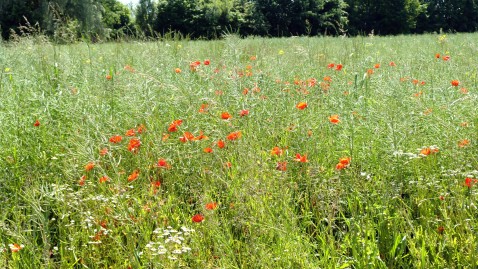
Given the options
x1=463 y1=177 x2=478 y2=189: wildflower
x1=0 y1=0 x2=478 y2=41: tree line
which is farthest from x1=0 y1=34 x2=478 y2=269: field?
x1=0 y1=0 x2=478 y2=41: tree line

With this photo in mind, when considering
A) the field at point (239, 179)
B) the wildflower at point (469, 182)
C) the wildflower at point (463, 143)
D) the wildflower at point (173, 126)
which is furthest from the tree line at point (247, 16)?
the wildflower at point (469, 182)

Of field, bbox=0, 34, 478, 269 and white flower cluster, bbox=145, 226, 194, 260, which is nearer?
white flower cluster, bbox=145, 226, 194, 260

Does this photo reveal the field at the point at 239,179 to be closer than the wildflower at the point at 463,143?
Yes

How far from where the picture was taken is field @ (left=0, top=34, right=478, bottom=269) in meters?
1.72

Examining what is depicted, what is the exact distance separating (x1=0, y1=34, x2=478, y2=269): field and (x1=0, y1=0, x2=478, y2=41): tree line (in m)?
1.98

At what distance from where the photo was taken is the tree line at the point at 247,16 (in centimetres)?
1764

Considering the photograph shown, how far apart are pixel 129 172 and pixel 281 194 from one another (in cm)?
89

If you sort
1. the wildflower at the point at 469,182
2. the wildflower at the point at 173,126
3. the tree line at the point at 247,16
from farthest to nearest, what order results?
the tree line at the point at 247,16, the wildflower at the point at 173,126, the wildflower at the point at 469,182

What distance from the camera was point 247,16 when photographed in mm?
24766

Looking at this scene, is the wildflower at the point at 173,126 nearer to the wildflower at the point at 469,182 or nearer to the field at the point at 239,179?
the field at the point at 239,179

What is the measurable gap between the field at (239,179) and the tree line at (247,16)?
6.51 ft

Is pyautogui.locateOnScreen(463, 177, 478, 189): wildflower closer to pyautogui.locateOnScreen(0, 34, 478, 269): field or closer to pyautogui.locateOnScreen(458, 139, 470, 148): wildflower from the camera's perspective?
pyautogui.locateOnScreen(0, 34, 478, 269): field

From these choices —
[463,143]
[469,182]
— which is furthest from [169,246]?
[463,143]

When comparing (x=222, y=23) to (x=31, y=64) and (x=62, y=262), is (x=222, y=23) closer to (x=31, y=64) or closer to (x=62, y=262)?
(x=31, y=64)
